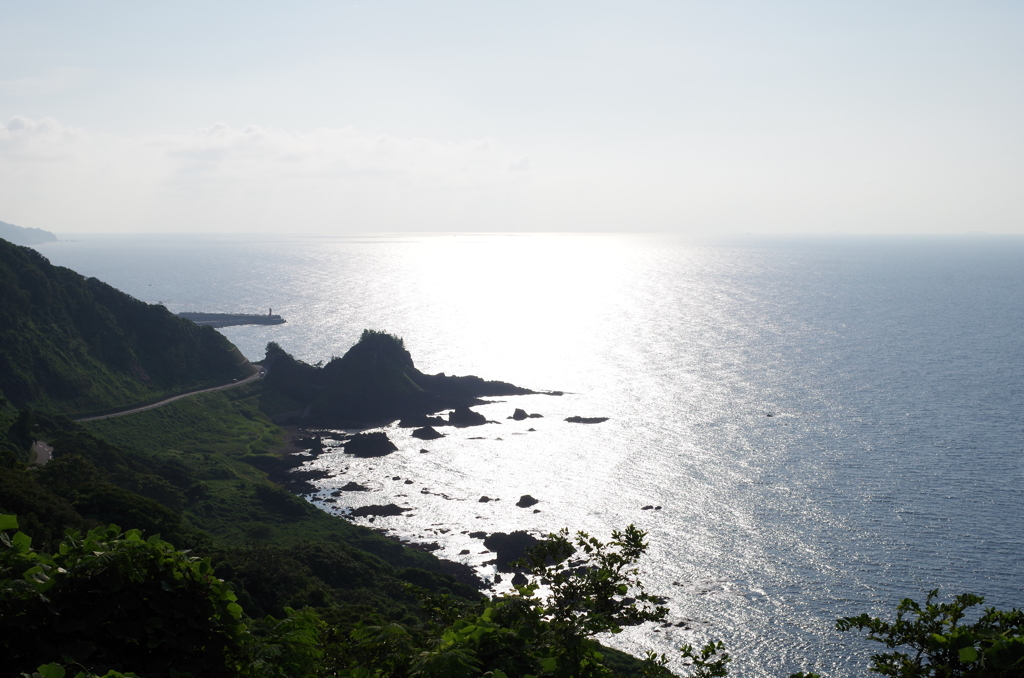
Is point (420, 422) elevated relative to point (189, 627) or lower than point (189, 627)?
lower

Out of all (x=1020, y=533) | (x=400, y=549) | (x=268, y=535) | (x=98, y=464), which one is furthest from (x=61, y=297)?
(x=1020, y=533)

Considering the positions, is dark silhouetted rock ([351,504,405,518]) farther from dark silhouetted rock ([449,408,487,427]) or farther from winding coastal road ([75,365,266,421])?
winding coastal road ([75,365,266,421])

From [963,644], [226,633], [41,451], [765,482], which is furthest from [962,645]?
[41,451]

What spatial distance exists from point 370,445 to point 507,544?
41.9 m

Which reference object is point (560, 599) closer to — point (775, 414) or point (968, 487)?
point (968, 487)

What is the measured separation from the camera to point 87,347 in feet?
376

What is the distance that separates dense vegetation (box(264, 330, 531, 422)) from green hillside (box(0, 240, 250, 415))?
1210 centimetres

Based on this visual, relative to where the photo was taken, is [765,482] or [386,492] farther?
[386,492]

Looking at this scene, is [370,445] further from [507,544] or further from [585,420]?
[507,544]

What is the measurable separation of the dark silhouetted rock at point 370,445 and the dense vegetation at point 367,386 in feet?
56.8

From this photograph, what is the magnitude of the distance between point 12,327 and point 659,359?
138 meters

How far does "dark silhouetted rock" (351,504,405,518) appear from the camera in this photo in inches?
3324

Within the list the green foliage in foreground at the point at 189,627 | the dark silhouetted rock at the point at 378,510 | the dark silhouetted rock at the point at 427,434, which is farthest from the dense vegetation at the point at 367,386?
the green foliage in foreground at the point at 189,627

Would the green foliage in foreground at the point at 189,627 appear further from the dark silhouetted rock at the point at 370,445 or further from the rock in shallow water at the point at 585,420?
the rock in shallow water at the point at 585,420
